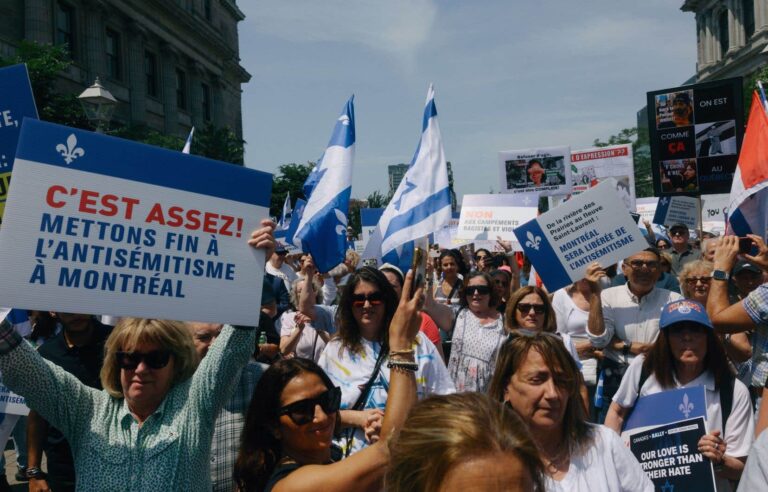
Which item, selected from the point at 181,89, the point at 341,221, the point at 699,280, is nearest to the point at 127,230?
the point at 341,221

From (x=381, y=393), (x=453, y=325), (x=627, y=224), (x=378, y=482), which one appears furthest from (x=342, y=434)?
(x=627, y=224)

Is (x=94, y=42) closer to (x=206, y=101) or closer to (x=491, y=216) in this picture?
(x=206, y=101)

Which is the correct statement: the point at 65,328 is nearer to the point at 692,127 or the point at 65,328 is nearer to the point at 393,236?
the point at 393,236

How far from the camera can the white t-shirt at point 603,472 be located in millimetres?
2545

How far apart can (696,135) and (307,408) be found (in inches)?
299

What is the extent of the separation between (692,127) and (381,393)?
654 centimetres

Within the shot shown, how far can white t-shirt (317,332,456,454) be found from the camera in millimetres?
3699

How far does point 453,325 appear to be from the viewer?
5918 millimetres

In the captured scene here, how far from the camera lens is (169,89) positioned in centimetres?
4000

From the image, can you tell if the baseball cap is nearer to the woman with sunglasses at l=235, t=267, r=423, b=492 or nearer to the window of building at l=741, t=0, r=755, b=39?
the woman with sunglasses at l=235, t=267, r=423, b=492

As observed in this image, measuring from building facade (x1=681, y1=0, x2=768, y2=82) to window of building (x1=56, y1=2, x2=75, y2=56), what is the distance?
127 ft

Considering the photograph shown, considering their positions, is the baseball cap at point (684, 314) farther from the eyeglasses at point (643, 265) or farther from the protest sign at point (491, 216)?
the protest sign at point (491, 216)

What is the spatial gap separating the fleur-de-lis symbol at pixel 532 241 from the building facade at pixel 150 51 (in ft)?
71.4

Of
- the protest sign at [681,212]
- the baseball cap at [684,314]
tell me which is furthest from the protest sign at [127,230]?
the protest sign at [681,212]
